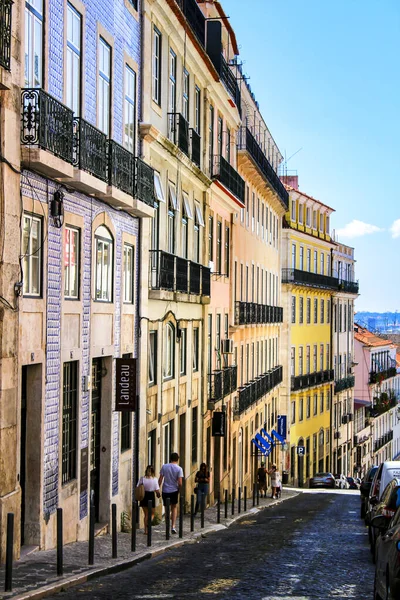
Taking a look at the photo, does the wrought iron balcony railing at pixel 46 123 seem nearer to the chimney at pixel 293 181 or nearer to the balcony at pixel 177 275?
the balcony at pixel 177 275

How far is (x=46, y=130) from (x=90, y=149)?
2485mm

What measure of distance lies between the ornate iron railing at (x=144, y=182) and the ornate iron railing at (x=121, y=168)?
0.24m

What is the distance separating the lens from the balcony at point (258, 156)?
39.2 meters

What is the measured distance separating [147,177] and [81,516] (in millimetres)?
6992

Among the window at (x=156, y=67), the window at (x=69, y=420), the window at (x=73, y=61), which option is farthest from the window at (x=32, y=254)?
the window at (x=156, y=67)

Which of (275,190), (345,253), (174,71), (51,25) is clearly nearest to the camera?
(51,25)

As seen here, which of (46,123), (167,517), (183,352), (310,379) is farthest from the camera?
(310,379)

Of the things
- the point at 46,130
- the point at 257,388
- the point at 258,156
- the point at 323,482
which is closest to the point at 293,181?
the point at 323,482

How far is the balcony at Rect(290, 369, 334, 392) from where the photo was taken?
199 ft

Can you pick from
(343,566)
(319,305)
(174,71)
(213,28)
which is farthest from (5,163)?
(319,305)

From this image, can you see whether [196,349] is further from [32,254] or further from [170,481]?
[32,254]

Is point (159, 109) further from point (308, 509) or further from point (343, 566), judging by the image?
point (308, 509)

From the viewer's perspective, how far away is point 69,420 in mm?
16609

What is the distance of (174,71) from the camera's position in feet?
82.4
